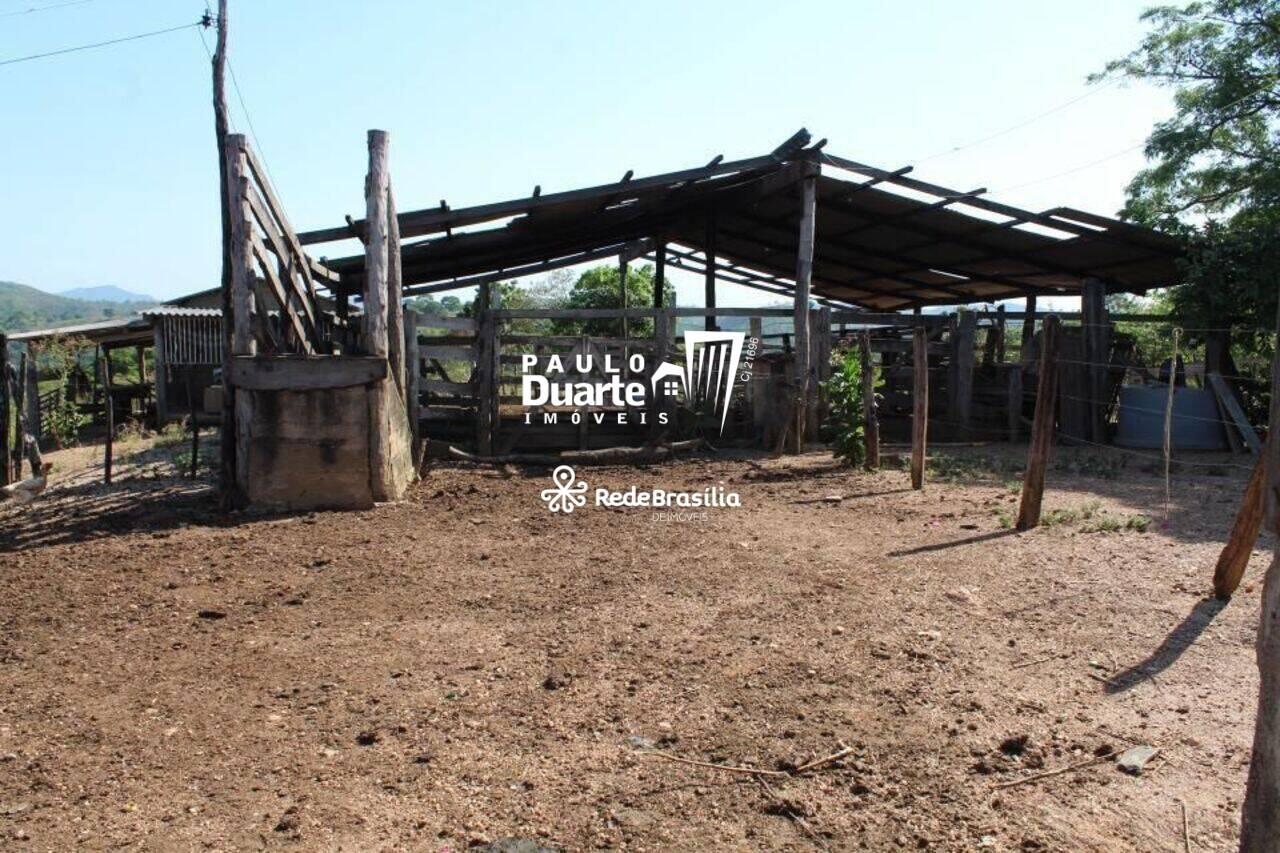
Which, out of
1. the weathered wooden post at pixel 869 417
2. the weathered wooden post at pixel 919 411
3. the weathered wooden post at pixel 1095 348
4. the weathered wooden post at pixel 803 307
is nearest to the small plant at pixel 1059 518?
the weathered wooden post at pixel 919 411

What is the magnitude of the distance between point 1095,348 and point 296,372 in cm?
1072

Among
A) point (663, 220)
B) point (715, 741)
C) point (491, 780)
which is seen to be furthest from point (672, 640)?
point (663, 220)

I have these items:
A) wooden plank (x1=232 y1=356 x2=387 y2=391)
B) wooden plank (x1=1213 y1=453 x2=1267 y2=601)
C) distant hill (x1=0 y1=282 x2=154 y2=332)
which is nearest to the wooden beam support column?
wooden plank (x1=232 y1=356 x2=387 y2=391)

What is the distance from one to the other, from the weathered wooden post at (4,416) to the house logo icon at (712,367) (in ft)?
24.3

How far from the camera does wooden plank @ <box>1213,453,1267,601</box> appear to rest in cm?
452

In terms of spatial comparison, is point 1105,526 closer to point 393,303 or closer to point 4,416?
point 393,303

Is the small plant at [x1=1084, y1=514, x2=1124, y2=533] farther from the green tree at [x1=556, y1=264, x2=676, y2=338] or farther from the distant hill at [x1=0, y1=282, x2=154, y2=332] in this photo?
the distant hill at [x1=0, y1=282, x2=154, y2=332]

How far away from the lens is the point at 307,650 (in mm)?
4227

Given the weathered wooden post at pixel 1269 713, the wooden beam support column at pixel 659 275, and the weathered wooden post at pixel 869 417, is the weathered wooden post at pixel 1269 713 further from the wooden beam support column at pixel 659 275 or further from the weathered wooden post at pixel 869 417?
the wooden beam support column at pixel 659 275

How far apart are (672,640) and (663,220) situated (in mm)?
10871

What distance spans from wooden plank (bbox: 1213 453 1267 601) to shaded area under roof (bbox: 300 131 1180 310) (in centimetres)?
672

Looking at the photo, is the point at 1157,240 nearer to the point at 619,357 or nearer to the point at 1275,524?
the point at 619,357

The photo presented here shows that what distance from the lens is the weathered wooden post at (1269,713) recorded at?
6.77 feet

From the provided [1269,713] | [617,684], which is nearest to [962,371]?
[617,684]
